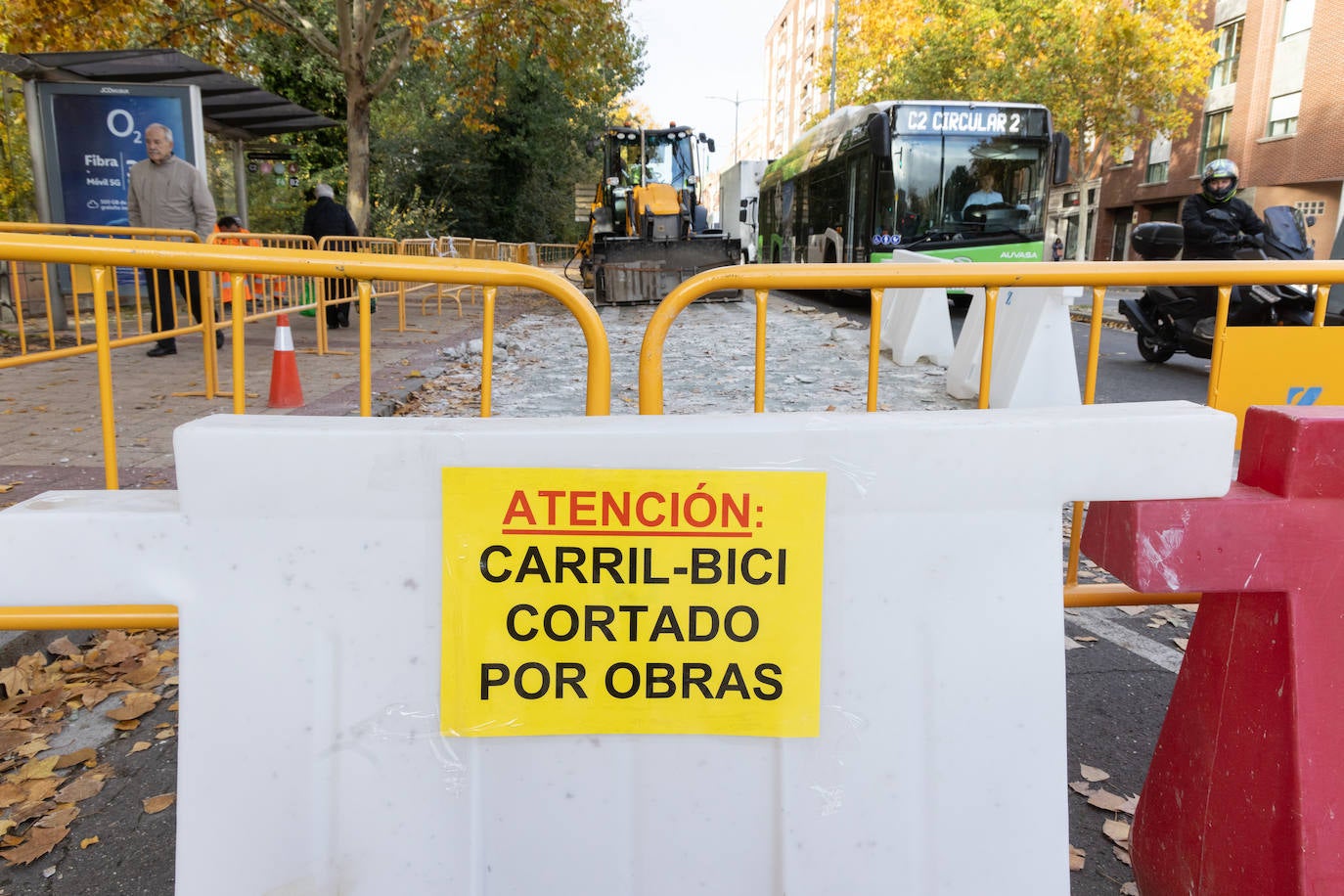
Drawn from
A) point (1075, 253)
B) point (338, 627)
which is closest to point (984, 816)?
point (338, 627)

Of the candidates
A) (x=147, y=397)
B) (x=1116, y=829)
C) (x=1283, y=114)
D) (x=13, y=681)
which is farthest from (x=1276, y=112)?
(x=13, y=681)

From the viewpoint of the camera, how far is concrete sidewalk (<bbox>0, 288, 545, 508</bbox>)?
5215mm

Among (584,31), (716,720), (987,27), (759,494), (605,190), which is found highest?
(987,27)

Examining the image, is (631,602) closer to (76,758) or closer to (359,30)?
(76,758)

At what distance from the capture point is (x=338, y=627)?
1.69 meters

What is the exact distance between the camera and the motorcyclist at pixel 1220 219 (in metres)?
8.81

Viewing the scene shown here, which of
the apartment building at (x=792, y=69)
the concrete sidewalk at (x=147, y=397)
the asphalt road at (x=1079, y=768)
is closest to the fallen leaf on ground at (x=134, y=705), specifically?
the asphalt road at (x=1079, y=768)

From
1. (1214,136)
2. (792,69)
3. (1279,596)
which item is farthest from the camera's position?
(792,69)

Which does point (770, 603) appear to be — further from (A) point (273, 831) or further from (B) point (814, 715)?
(A) point (273, 831)

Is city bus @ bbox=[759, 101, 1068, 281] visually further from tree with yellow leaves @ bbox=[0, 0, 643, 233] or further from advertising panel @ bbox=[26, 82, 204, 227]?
advertising panel @ bbox=[26, 82, 204, 227]

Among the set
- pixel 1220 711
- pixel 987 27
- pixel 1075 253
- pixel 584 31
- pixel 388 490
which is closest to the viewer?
pixel 388 490

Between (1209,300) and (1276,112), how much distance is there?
90.6 feet

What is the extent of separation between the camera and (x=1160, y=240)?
798 cm

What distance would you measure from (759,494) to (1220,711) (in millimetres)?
1113
